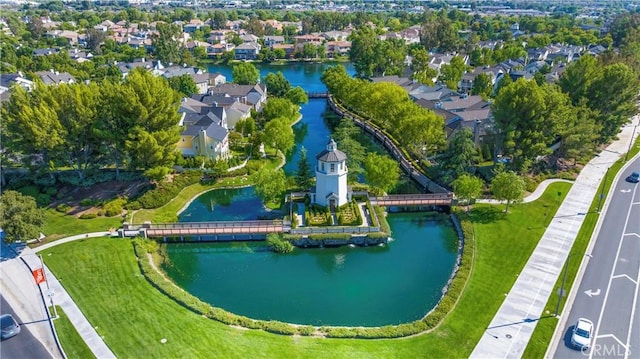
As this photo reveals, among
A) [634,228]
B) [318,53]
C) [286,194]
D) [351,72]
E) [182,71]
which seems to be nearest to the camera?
[634,228]

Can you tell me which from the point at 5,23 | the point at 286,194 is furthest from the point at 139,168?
the point at 5,23

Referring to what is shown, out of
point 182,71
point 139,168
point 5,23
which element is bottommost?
point 139,168

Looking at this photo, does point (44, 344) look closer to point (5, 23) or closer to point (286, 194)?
point (286, 194)

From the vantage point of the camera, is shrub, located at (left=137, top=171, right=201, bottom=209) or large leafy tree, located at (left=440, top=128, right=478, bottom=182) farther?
large leafy tree, located at (left=440, top=128, right=478, bottom=182)

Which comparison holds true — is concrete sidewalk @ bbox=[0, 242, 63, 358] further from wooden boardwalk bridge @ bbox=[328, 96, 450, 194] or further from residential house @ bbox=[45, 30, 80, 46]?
residential house @ bbox=[45, 30, 80, 46]

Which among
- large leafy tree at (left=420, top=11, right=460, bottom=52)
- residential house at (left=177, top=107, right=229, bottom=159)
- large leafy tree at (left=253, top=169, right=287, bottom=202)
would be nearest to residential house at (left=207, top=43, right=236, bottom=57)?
large leafy tree at (left=420, top=11, right=460, bottom=52)

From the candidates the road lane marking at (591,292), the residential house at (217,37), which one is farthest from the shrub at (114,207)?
the residential house at (217,37)

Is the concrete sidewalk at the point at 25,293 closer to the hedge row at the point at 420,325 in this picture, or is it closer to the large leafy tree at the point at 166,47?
the hedge row at the point at 420,325
